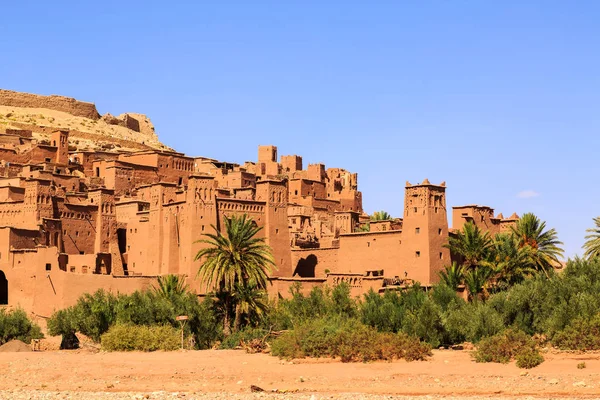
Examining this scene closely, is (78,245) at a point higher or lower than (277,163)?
lower

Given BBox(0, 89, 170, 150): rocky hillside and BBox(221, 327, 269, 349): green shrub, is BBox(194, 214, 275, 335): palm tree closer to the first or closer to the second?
BBox(221, 327, 269, 349): green shrub

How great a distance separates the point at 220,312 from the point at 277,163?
37278mm

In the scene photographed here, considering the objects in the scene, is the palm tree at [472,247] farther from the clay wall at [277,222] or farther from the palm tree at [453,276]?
the clay wall at [277,222]

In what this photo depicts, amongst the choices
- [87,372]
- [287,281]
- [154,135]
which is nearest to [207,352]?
[87,372]

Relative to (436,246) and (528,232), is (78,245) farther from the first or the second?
(528,232)

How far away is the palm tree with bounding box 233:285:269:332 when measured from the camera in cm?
4388

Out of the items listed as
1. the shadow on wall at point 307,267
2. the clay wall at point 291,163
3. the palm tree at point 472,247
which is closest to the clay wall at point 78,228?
the shadow on wall at point 307,267

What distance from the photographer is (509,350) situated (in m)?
33.3

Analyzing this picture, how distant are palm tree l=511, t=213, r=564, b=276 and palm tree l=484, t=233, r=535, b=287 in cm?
116

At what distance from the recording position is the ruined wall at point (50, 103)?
315 feet

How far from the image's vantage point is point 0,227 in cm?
5512

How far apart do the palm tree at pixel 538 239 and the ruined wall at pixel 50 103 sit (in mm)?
56122

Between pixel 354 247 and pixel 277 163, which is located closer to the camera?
pixel 354 247

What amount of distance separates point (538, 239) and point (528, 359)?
61.2ft
